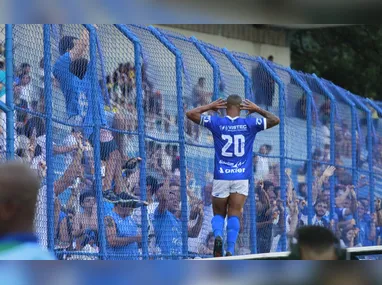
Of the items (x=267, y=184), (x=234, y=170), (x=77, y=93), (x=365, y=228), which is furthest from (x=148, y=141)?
(x=365, y=228)

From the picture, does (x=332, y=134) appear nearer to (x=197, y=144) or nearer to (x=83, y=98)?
(x=197, y=144)

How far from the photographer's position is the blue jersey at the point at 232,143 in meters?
8.12

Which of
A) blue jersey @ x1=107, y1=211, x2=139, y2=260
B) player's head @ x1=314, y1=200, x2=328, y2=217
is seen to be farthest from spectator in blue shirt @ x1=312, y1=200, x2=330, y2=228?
blue jersey @ x1=107, y1=211, x2=139, y2=260

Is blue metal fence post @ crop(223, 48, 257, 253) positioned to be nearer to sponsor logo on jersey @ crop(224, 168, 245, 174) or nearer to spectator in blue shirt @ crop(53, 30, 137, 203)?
sponsor logo on jersey @ crop(224, 168, 245, 174)

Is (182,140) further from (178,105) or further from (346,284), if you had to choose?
(346,284)

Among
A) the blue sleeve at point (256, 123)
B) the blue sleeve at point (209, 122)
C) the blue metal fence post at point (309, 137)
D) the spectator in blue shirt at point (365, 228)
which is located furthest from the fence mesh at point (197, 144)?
the spectator in blue shirt at point (365, 228)

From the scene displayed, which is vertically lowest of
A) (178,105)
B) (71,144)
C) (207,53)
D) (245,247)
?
(245,247)

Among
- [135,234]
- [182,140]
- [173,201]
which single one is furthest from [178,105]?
[135,234]

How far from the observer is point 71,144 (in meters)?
6.48

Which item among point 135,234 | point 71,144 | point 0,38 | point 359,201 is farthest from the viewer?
point 359,201

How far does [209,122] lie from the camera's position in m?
8.15

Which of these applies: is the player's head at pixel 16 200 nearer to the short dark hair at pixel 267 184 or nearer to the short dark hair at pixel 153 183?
the short dark hair at pixel 153 183

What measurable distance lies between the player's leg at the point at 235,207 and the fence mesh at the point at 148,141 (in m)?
0.28

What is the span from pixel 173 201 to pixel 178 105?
2.89 feet
